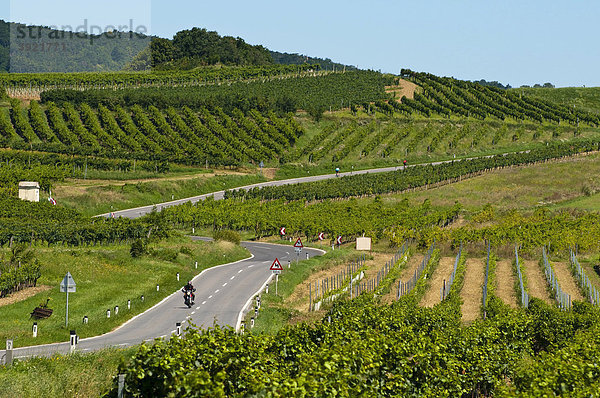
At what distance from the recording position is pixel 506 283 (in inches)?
2205

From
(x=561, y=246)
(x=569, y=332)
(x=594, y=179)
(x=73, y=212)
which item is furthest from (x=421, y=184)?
(x=569, y=332)

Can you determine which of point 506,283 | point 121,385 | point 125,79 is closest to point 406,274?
point 506,283

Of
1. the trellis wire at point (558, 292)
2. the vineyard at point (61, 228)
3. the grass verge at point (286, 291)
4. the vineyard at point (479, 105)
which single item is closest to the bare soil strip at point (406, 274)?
the grass verge at point (286, 291)

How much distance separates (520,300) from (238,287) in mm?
18631

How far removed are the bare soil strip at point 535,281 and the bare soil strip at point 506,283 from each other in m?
1.14

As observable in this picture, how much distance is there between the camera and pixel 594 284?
54906 mm

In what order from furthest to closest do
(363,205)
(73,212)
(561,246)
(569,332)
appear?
(363,205)
(73,212)
(561,246)
(569,332)

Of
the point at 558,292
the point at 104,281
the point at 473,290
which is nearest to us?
the point at 558,292

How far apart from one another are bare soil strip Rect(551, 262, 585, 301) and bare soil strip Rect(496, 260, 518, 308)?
3474mm

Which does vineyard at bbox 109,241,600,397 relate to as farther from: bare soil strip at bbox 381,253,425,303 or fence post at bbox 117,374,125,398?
bare soil strip at bbox 381,253,425,303

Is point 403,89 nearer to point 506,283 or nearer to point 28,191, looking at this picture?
point 28,191

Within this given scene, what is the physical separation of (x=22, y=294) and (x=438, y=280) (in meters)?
29.9

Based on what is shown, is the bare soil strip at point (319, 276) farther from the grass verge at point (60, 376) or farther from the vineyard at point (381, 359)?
the grass verge at point (60, 376)

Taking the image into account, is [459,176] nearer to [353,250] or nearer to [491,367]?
[353,250]
